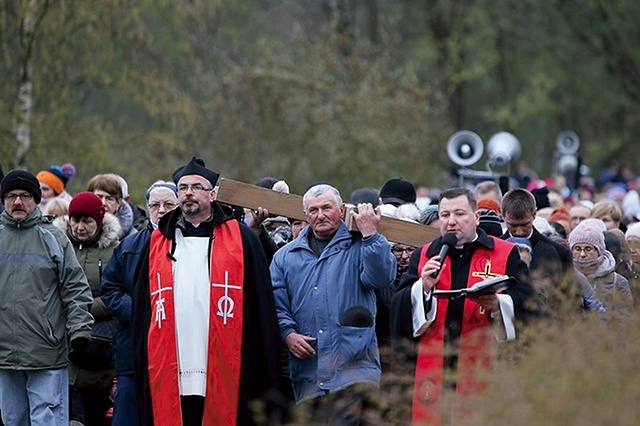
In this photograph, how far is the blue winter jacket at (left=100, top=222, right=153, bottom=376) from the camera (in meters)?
9.16

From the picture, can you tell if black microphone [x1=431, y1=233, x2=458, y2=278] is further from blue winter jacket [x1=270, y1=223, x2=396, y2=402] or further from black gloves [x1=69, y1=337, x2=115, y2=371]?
black gloves [x1=69, y1=337, x2=115, y2=371]

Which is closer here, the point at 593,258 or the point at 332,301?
the point at 332,301

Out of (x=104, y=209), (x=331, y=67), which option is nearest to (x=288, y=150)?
(x=331, y=67)

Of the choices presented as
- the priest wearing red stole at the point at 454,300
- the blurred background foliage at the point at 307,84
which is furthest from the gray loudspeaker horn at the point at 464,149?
the priest wearing red stole at the point at 454,300

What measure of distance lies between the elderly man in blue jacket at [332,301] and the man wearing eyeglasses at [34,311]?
1.55 metres

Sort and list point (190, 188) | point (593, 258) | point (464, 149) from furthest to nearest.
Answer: point (464, 149) → point (593, 258) → point (190, 188)

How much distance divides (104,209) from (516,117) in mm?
29881

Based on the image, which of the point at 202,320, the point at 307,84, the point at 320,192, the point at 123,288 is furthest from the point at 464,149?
the point at 307,84

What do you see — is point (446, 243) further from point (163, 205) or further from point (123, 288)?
point (163, 205)

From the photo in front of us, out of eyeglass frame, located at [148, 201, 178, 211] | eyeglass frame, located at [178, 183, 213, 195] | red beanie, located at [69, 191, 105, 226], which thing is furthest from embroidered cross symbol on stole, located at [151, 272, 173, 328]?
red beanie, located at [69, 191, 105, 226]

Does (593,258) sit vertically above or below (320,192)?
below

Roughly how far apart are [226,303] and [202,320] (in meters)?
0.19

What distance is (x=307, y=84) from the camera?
2891 cm

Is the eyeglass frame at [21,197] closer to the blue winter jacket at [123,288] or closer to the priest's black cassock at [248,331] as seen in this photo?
the blue winter jacket at [123,288]
